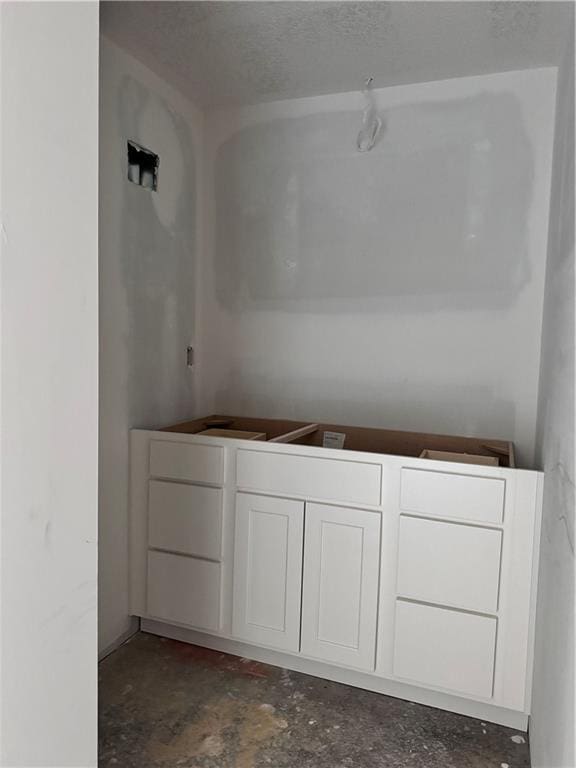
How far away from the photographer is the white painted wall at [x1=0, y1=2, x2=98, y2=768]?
3.20 ft

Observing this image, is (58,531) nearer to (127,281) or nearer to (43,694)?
(43,694)

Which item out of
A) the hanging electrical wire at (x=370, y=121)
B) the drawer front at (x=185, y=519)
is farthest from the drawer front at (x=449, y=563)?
the hanging electrical wire at (x=370, y=121)

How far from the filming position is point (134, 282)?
7.52 ft

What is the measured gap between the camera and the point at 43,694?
3.53 ft

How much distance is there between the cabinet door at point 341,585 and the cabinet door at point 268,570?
0.04 metres

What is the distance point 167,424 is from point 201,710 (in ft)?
3.80

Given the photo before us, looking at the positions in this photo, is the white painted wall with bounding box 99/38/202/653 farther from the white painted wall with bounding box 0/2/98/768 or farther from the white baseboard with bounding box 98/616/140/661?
the white painted wall with bounding box 0/2/98/768

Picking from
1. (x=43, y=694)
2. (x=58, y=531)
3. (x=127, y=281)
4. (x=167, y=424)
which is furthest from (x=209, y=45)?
(x=43, y=694)

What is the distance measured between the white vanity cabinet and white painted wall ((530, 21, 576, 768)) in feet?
0.41

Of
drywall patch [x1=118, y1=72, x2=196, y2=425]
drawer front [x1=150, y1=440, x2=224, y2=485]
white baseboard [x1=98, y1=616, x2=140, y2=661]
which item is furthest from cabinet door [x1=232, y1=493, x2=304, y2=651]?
drywall patch [x1=118, y1=72, x2=196, y2=425]

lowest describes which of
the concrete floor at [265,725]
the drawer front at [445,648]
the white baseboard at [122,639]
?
the concrete floor at [265,725]

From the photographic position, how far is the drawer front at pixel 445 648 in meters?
1.80

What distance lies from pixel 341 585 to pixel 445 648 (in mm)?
384

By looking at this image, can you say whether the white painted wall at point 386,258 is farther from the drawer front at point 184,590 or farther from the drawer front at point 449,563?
the drawer front at point 184,590
